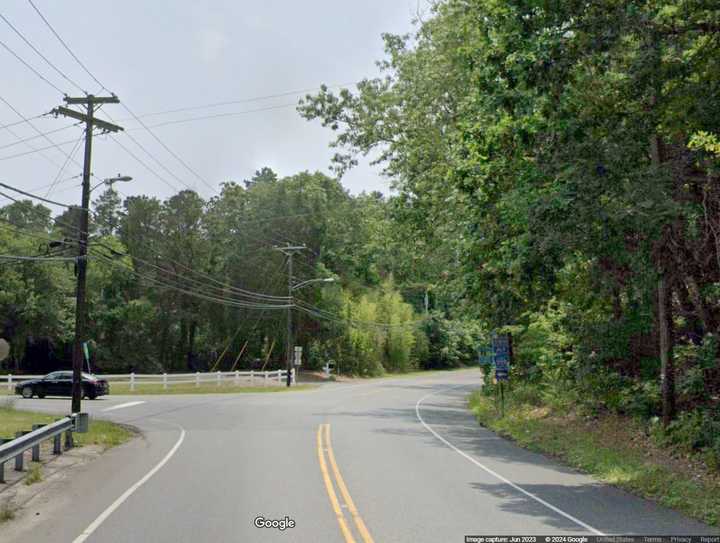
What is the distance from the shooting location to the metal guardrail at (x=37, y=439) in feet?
43.1

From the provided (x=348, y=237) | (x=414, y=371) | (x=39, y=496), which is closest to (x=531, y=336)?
(x=39, y=496)

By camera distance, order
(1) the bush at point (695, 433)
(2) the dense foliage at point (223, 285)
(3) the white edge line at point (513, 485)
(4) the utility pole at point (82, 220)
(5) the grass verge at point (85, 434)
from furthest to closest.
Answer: (2) the dense foliage at point (223, 285) < (4) the utility pole at point (82, 220) < (5) the grass verge at point (85, 434) < (1) the bush at point (695, 433) < (3) the white edge line at point (513, 485)

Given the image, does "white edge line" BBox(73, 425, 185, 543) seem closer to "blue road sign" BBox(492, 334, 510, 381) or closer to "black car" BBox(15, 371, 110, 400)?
"blue road sign" BBox(492, 334, 510, 381)

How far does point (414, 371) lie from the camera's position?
304ft

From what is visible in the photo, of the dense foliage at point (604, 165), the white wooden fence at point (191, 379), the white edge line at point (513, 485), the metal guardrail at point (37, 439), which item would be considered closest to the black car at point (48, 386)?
the white wooden fence at point (191, 379)

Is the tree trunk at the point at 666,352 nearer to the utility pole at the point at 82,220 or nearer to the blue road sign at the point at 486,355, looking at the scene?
the blue road sign at the point at 486,355

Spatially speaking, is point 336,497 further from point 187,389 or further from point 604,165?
point 187,389

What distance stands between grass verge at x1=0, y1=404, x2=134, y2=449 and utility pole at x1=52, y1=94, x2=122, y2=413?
4.06 feet

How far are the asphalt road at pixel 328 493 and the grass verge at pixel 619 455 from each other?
1.47 ft

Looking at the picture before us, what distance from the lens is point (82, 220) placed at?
23234mm

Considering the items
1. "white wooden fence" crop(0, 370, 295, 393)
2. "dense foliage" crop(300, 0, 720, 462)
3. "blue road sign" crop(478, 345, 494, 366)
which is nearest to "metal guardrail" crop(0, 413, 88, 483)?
"dense foliage" crop(300, 0, 720, 462)

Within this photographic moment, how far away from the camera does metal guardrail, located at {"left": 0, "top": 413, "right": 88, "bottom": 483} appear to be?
1315 centimetres

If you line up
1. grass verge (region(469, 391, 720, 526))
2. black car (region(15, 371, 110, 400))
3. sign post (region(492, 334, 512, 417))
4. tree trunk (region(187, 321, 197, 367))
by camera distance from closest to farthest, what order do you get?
grass verge (region(469, 391, 720, 526))
sign post (region(492, 334, 512, 417))
black car (region(15, 371, 110, 400))
tree trunk (region(187, 321, 197, 367))

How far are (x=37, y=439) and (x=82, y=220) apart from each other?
378 inches
